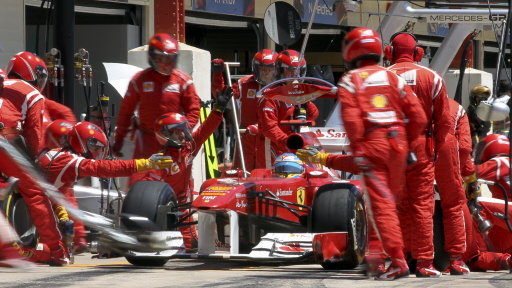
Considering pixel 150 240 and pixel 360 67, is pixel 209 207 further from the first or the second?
pixel 360 67

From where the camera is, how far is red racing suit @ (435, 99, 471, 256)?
383 inches

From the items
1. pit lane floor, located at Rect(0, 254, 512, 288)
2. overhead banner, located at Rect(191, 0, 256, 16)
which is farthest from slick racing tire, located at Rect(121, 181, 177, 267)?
overhead banner, located at Rect(191, 0, 256, 16)

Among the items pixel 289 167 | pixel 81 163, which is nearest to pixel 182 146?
pixel 81 163

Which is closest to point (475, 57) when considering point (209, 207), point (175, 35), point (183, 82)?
point (175, 35)

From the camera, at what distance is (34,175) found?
9516mm

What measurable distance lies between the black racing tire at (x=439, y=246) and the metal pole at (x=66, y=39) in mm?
5221

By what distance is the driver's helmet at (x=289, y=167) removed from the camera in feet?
34.7

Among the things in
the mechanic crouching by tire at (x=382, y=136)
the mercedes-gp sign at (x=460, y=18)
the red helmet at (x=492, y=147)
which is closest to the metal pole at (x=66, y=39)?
the mercedes-gp sign at (x=460, y=18)

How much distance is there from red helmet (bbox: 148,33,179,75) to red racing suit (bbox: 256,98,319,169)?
102 cm

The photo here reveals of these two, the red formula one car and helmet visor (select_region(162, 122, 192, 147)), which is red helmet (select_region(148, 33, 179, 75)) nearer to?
helmet visor (select_region(162, 122, 192, 147))

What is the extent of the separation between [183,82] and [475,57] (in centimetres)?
1644

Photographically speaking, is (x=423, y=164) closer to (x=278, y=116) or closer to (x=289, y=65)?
(x=278, y=116)

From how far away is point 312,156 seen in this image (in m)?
9.72

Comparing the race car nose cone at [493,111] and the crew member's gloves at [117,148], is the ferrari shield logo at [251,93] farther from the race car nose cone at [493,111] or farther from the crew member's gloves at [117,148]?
the race car nose cone at [493,111]
